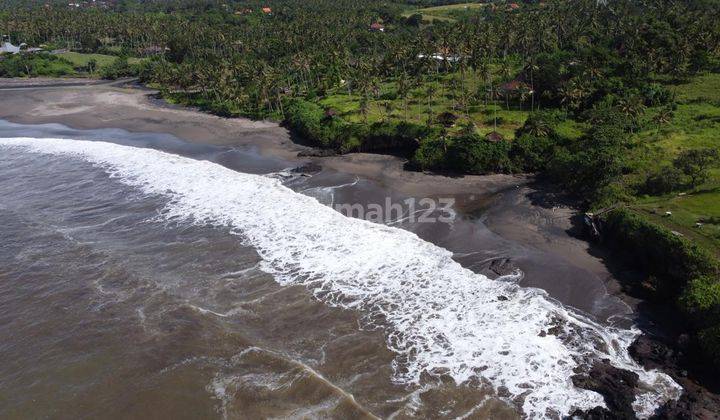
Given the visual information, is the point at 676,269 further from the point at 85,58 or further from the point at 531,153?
the point at 85,58

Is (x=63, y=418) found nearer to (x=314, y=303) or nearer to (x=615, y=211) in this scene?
(x=314, y=303)

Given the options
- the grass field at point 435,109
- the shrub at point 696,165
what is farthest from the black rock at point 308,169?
the shrub at point 696,165

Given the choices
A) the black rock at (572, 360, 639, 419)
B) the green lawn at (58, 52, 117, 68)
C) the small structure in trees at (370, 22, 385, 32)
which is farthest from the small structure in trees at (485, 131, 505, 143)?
the green lawn at (58, 52, 117, 68)

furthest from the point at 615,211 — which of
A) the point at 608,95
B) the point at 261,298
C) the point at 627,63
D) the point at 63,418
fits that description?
the point at 627,63

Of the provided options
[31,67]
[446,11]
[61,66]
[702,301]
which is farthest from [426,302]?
[446,11]

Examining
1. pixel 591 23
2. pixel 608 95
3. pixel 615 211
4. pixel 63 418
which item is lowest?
pixel 63 418

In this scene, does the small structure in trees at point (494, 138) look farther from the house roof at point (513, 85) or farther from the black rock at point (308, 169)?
the black rock at point (308, 169)

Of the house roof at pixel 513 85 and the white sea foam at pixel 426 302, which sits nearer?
the white sea foam at pixel 426 302
